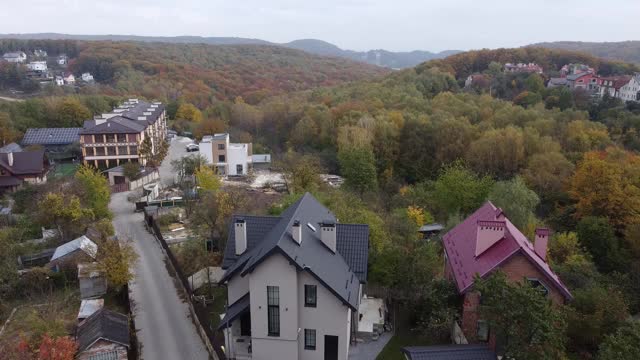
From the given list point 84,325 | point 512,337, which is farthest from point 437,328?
point 84,325

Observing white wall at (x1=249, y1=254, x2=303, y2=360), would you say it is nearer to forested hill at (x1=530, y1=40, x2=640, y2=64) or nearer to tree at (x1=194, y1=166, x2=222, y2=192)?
tree at (x1=194, y1=166, x2=222, y2=192)

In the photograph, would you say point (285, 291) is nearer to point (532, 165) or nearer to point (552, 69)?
point (532, 165)

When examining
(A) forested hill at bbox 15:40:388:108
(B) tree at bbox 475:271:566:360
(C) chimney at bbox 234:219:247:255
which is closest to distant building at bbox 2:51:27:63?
(A) forested hill at bbox 15:40:388:108

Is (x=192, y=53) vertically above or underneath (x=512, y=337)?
above

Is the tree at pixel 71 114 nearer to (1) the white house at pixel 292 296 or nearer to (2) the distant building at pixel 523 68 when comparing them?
(1) the white house at pixel 292 296

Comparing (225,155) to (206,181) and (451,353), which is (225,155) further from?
(451,353)

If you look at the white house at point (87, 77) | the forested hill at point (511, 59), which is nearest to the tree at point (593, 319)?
the forested hill at point (511, 59)
